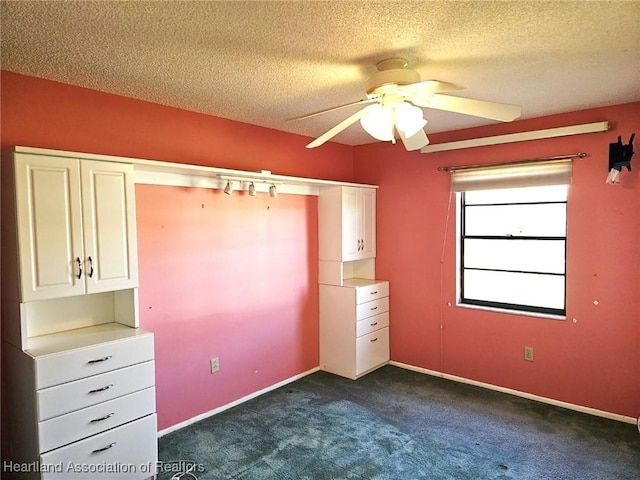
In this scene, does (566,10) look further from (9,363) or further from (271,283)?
(9,363)

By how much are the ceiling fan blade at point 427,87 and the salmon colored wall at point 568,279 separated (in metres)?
1.99

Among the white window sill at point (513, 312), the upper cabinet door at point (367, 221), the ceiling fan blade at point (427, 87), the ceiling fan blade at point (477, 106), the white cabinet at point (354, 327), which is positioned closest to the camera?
the ceiling fan blade at point (427, 87)

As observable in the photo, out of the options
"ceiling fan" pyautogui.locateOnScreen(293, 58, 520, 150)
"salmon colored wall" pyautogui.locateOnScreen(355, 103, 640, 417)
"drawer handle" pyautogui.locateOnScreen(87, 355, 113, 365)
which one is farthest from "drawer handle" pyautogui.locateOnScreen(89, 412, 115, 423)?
"salmon colored wall" pyautogui.locateOnScreen(355, 103, 640, 417)

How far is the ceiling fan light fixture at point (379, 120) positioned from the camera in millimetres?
2092

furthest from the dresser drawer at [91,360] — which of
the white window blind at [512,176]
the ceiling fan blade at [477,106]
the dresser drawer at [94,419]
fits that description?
the white window blind at [512,176]

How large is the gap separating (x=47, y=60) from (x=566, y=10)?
2542 mm

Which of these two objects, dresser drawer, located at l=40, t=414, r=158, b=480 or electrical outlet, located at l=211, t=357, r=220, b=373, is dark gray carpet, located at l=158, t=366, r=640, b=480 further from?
electrical outlet, located at l=211, t=357, r=220, b=373

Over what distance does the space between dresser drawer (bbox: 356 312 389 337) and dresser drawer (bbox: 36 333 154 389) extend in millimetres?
2162

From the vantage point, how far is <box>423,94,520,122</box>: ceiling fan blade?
202 cm

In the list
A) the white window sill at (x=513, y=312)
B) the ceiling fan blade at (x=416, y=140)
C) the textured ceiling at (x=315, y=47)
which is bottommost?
the white window sill at (x=513, y=312)

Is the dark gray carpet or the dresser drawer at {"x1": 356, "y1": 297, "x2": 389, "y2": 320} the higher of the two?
the dresser drawer at {"x1": 356, "y1": 297, "x2": 389, "y2": 320}

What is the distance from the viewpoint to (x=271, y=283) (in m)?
3.87

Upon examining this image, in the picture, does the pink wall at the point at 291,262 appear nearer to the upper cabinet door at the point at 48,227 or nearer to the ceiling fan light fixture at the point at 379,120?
the upper cabinet door at the point at 48,227

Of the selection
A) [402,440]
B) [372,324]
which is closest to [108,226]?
[402,440]
